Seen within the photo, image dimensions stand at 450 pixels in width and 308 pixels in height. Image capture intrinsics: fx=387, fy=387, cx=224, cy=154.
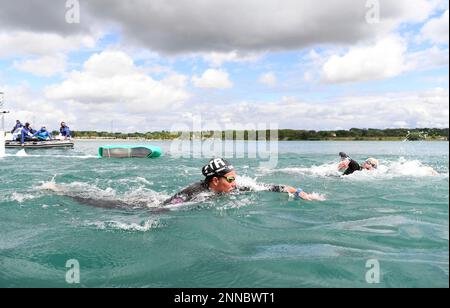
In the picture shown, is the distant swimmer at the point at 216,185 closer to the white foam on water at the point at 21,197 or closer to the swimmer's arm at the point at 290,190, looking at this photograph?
the swimmer's arm at the point at 290,190

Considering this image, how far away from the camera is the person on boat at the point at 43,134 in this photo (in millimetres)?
39438

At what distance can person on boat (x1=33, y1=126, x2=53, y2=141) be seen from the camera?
129ft

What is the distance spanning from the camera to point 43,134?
3997 centimetres

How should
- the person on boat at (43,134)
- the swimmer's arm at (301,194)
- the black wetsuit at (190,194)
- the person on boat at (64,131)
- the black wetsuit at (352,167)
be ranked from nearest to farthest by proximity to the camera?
1. the swimmer's arm at (301,194)
2. the black wetsuit at (190,194)
3. the black wetsuit at (352,167)
4. the person on boat at (43,134)
5. the person on boat at (64,131)

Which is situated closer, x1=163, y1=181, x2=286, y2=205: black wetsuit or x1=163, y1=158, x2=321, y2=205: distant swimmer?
x1=163, y1=158, x2=321, y2=205: distant swimmer

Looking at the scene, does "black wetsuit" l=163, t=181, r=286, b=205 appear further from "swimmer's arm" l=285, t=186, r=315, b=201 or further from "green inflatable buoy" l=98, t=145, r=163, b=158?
"green inflatable buoy" l=98, t=145, r=163, b=158

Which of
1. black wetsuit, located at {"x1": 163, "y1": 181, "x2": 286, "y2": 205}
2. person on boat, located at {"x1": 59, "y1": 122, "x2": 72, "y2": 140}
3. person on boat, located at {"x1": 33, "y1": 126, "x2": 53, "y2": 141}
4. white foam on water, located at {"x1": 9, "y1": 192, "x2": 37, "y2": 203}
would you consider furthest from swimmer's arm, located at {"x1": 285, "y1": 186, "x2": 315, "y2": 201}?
person on boat, located at {"x1": 59, "y1": 122, "x2": 72, "y2": 140}

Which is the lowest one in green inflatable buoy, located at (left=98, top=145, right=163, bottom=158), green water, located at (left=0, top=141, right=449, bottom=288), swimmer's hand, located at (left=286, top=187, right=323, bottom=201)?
green water, located at (left=0, top=141, right=449, bottom=288)

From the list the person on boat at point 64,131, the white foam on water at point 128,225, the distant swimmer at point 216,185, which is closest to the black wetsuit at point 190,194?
the distant swimmer at point 216,185

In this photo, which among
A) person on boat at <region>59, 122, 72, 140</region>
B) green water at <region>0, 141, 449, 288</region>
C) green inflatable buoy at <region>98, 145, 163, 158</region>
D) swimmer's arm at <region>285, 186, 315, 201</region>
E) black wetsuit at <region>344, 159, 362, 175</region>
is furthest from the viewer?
person on boat at <region>59, 122, 72, 140</region>

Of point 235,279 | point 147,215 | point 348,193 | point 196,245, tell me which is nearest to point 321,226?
point 196,245

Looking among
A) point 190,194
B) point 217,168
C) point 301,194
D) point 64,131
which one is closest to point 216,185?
point 217,168

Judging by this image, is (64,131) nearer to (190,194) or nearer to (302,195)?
(190,194)
